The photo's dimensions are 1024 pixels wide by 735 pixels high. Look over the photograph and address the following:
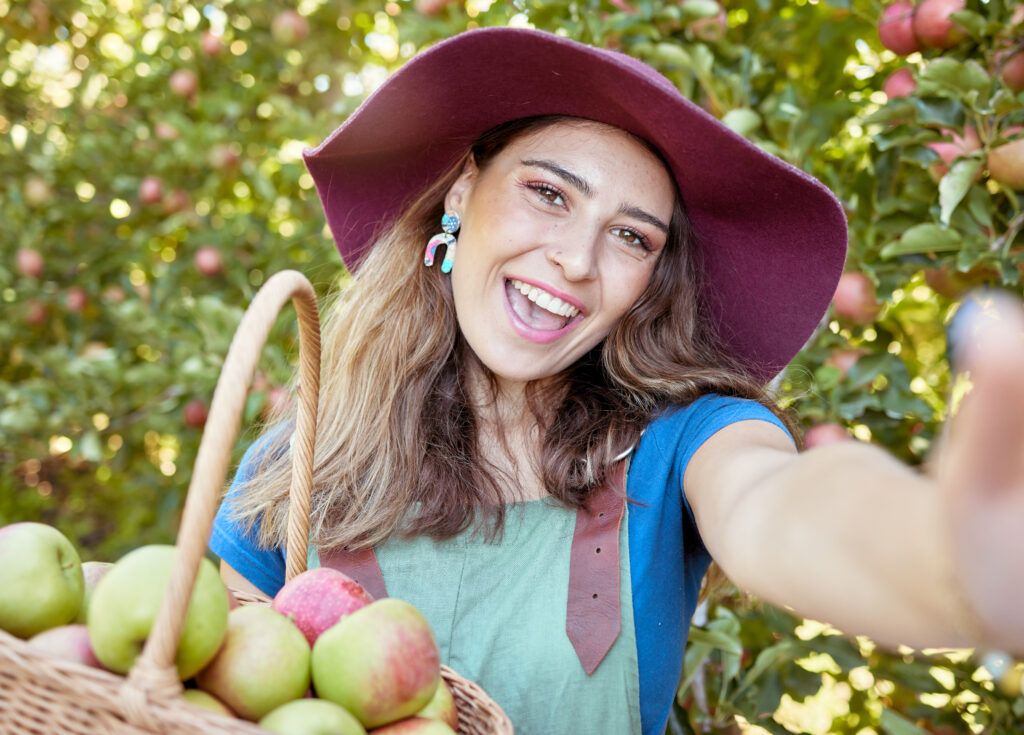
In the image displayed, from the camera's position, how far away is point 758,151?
1.23 metres

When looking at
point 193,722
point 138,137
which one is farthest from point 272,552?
point 138,137

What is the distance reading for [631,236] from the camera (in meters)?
1.32

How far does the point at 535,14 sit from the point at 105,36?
6.93ft

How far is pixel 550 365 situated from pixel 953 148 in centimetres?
84

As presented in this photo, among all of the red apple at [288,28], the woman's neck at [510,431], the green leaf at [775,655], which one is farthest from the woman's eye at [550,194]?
the red apple at [288,28]

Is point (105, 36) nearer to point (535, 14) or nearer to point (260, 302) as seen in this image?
point (535, 14)

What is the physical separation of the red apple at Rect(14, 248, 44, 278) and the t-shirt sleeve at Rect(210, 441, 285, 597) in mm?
1702

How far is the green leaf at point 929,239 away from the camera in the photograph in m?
1.50

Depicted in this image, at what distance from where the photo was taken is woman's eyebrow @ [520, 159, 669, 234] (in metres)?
1.26

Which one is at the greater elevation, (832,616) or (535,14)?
(535,14)

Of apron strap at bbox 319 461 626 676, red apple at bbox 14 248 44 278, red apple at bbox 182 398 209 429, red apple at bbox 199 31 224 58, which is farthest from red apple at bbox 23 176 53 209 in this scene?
apron strap at bbox 319 461 626 676

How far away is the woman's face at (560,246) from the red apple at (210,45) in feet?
5.44

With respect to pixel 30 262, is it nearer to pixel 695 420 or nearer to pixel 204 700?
pixel 695 420

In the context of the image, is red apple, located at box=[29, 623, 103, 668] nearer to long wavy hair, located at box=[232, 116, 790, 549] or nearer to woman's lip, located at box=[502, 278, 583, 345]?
long wavy hair, located at box=[232, 116, 790, 549]
